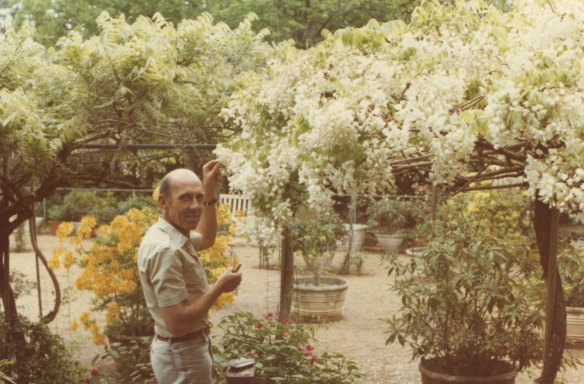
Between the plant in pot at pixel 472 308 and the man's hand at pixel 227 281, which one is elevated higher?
the man's hand at pixel 227 281

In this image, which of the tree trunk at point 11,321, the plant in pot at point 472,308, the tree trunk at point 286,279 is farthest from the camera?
the tree trunk at point 286,279

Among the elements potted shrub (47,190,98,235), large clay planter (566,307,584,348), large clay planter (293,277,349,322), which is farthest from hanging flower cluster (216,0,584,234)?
potted shrub (47,190,98,235)

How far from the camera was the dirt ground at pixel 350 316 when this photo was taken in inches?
230

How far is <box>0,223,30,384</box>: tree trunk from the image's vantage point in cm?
465

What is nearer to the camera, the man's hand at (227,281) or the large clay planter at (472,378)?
the man's hand at (227,281)

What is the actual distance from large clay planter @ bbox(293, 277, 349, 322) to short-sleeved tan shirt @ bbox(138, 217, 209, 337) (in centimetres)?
511

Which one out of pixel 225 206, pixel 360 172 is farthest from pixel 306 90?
pixel 225 206

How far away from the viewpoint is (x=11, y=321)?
4.80 metres

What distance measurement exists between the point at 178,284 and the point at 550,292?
2.22m

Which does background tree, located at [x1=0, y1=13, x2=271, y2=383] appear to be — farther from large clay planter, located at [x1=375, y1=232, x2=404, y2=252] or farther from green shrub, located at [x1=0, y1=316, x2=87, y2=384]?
large clay planter, located at [x1=375, y1=232, x2=404, y2=252]

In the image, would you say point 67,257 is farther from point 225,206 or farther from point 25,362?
point 225,206

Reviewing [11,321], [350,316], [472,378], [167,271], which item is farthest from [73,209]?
[167,271]

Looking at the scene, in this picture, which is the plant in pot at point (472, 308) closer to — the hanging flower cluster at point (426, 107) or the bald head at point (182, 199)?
the hanging flower cluster at point (426, 107)

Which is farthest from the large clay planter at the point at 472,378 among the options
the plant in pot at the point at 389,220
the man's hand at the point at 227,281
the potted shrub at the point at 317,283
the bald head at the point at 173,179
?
the plant in pot at the point at 389,220
